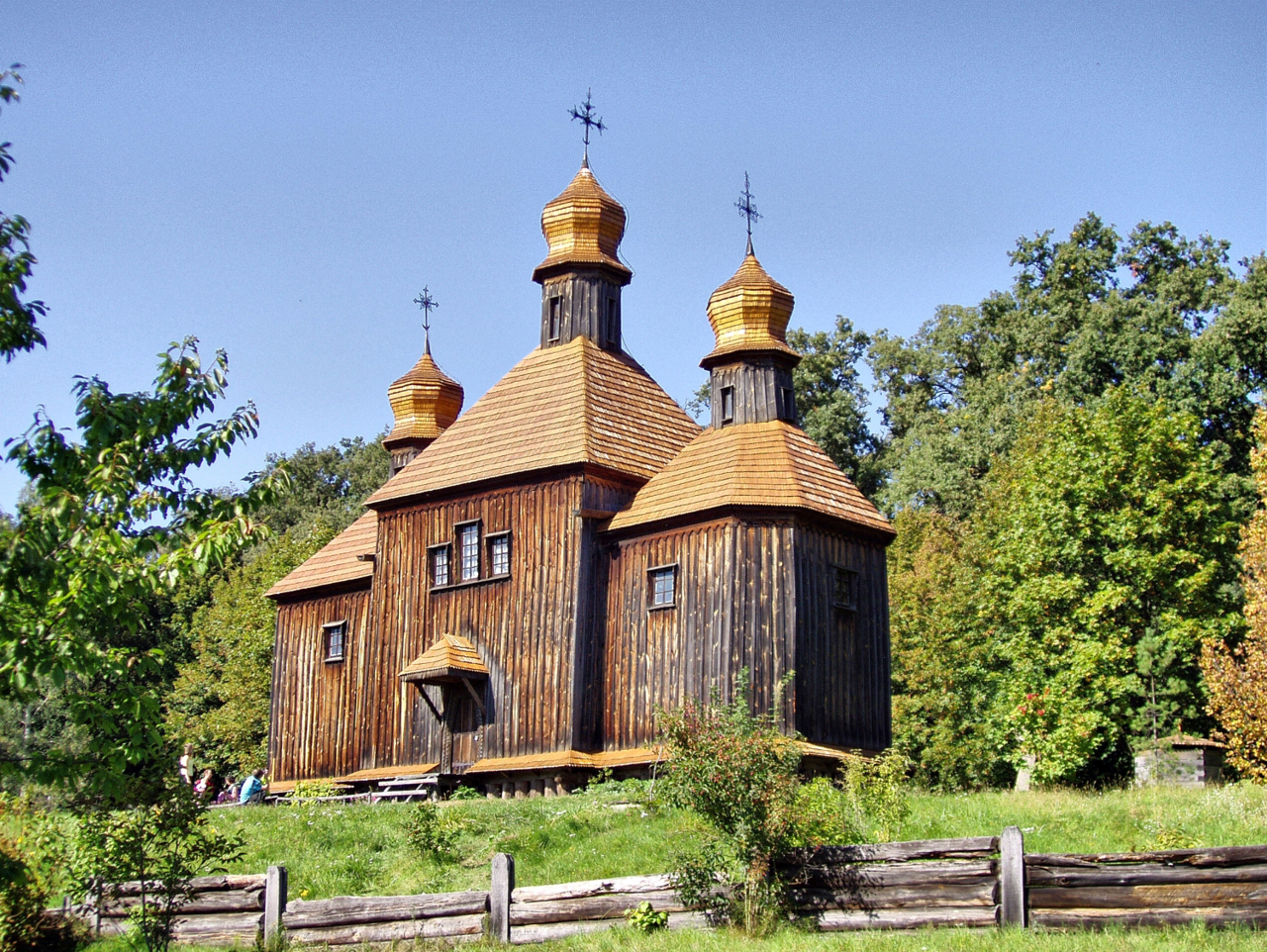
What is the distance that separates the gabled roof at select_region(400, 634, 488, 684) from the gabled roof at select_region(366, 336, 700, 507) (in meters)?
3.16

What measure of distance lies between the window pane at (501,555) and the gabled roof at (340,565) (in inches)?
178

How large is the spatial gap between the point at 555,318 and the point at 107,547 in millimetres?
20565

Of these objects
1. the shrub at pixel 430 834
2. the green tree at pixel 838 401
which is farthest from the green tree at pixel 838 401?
the shrub at pixel 430 834

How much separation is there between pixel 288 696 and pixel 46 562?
2235 cm

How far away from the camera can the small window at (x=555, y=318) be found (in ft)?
107

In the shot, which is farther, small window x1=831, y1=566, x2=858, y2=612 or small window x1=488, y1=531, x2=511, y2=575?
small window x1=488, y1=531, x2=511, y2=575

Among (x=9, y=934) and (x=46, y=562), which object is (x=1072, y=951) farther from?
(x=9, y=934)

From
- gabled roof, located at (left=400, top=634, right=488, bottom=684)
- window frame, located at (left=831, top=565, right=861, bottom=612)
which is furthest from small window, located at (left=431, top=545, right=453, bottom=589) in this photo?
window frame, located at (left=831, top=565, right=861, bottom=612)

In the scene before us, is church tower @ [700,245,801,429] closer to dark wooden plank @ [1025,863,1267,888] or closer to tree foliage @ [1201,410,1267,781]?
tree foliage @ [1201,410,1267,781]

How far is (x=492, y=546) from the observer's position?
2908 centimetres

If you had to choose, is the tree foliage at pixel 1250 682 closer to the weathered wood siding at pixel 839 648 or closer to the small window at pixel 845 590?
the weathered wood siding at pixel 839 648

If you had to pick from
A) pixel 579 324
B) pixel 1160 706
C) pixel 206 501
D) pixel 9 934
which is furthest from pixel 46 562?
pixel 1160 706

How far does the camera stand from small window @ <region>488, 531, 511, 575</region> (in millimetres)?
28734

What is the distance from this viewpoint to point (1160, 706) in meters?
30.2
